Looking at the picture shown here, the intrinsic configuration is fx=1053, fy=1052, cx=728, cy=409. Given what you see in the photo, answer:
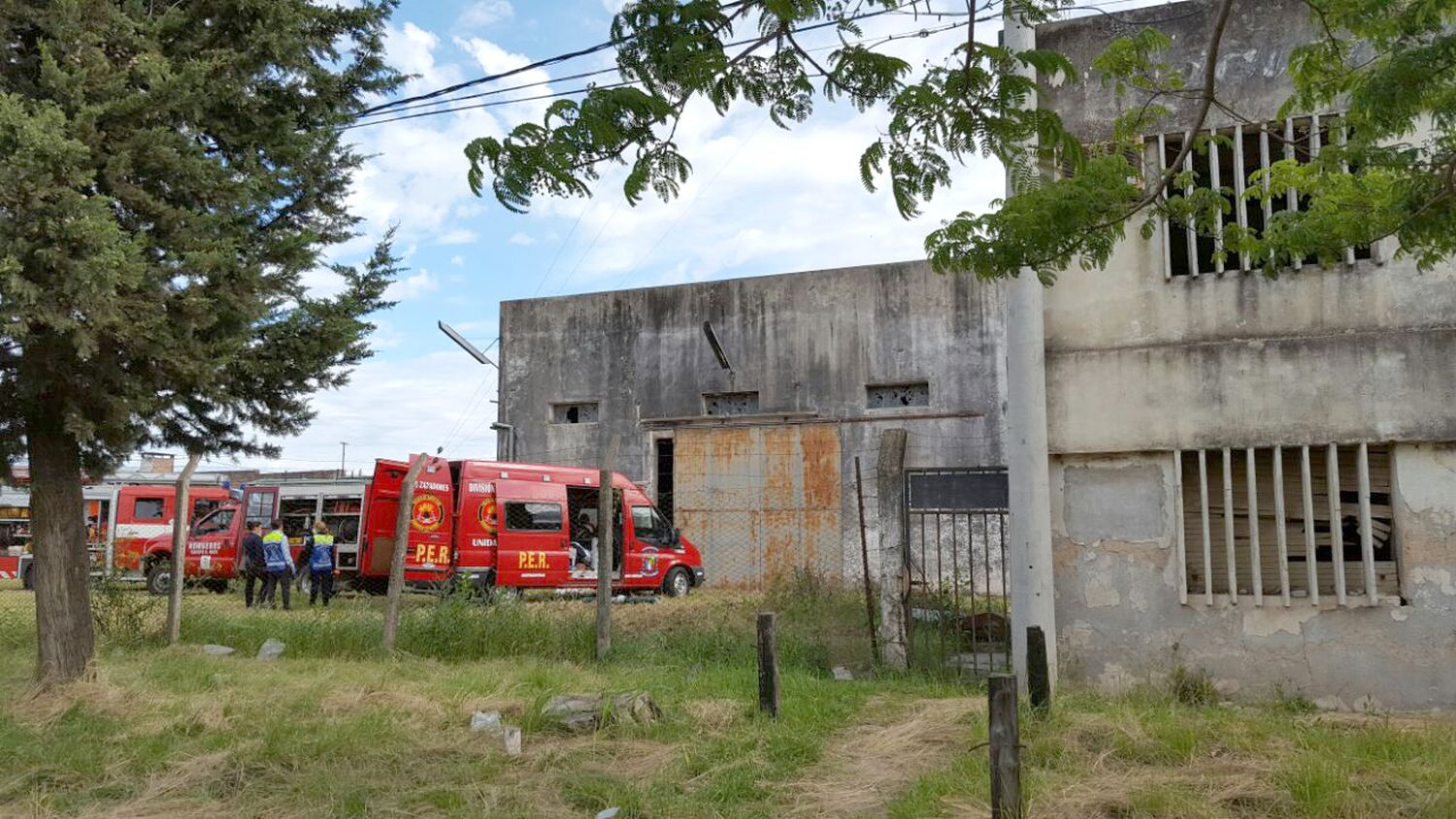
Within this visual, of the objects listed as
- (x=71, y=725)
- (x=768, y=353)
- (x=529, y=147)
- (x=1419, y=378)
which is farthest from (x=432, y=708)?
(x=768, y=353)

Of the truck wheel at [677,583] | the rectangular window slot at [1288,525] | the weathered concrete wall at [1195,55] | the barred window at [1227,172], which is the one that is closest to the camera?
the rectangular window slot at [1288,525]

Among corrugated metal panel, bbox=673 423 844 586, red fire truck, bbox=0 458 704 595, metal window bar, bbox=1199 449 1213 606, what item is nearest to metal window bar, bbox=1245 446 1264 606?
metal window bar, bbox=1199 449 1213 606

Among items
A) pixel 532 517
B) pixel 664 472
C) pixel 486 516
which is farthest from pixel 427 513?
pixel 664 472

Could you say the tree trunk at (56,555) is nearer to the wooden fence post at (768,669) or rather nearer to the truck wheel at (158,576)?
the wooden fence post at (768,669)

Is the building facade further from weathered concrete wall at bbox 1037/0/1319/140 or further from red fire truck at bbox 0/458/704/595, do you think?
red fire truck at bbox 0/458/704/595

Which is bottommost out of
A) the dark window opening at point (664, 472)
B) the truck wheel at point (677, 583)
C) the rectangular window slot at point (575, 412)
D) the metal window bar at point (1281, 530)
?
the truck wheel at point (677, 583)

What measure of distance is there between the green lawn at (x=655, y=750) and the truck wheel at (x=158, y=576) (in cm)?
1099

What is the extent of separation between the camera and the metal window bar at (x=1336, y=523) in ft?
26.2

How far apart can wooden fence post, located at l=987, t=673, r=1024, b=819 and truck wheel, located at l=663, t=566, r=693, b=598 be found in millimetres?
13709

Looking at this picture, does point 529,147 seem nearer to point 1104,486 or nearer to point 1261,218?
point 1104,486

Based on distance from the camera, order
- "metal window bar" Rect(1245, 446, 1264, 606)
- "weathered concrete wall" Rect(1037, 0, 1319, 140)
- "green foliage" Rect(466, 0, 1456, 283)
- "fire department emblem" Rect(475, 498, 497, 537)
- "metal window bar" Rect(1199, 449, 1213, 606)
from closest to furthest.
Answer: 1. "green foliage" Rect(466, 0, 1456, 283)
2. "metal window bar" Rect(1245, 446, 1264, 606)
3. "metal window bar" Rect(1199, 449, 1213, 606)
4. "weathered concrete wall" Rect(1037, 0, 1319, 140)
5. "fire department emblem" Rect(475, 498, 497, 537)

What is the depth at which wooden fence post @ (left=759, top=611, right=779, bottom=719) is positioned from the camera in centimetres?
718

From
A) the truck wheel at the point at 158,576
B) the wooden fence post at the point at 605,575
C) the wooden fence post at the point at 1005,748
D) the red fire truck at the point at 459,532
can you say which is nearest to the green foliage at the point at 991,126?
the wooden fence post at the point at 1005,748

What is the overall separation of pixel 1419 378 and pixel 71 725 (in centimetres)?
991
